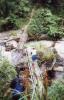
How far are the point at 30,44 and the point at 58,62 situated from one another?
1236mm

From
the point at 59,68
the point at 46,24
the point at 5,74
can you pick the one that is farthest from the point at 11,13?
the point at 5,74

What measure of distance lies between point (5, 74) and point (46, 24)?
10.1 ft

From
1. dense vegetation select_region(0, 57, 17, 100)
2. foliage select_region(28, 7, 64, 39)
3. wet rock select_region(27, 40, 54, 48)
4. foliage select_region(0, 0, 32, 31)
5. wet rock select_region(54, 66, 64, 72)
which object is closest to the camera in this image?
dense vegetation select_region(0, 57, 17, 100)

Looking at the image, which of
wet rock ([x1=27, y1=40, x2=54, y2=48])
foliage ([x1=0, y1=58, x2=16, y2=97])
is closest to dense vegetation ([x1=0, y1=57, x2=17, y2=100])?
foliage ([x1=0, y1=58, x2=16, y2=97])

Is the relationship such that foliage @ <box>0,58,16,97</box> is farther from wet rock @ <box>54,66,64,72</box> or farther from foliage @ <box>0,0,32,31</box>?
foliage @ <box>0,0,32,31</box>

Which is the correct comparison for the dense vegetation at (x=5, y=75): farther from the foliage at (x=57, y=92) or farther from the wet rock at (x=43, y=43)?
the wet rock at (x=43, y=43)

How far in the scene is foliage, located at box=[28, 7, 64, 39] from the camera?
8.77 m

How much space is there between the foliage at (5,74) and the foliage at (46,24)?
95.1 inches

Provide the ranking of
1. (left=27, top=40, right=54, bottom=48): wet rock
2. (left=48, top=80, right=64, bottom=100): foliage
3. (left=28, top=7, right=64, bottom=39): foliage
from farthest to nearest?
(left=28, top=7, right=64, bottom=39): foliage → (left=27, top=40, right=54, bottom=48): wet rock → (left=48, top=80, right=64, bottom=100): foliage

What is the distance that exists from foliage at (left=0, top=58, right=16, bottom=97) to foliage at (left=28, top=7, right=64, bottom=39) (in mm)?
2416

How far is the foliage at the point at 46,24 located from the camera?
877 cm

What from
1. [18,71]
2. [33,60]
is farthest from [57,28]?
[33,60]

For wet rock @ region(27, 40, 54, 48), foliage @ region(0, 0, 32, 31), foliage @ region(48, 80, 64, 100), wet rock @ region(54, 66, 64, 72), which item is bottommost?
wet rock @ region(54, 66, 64, 72)

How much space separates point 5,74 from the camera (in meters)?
6.48
